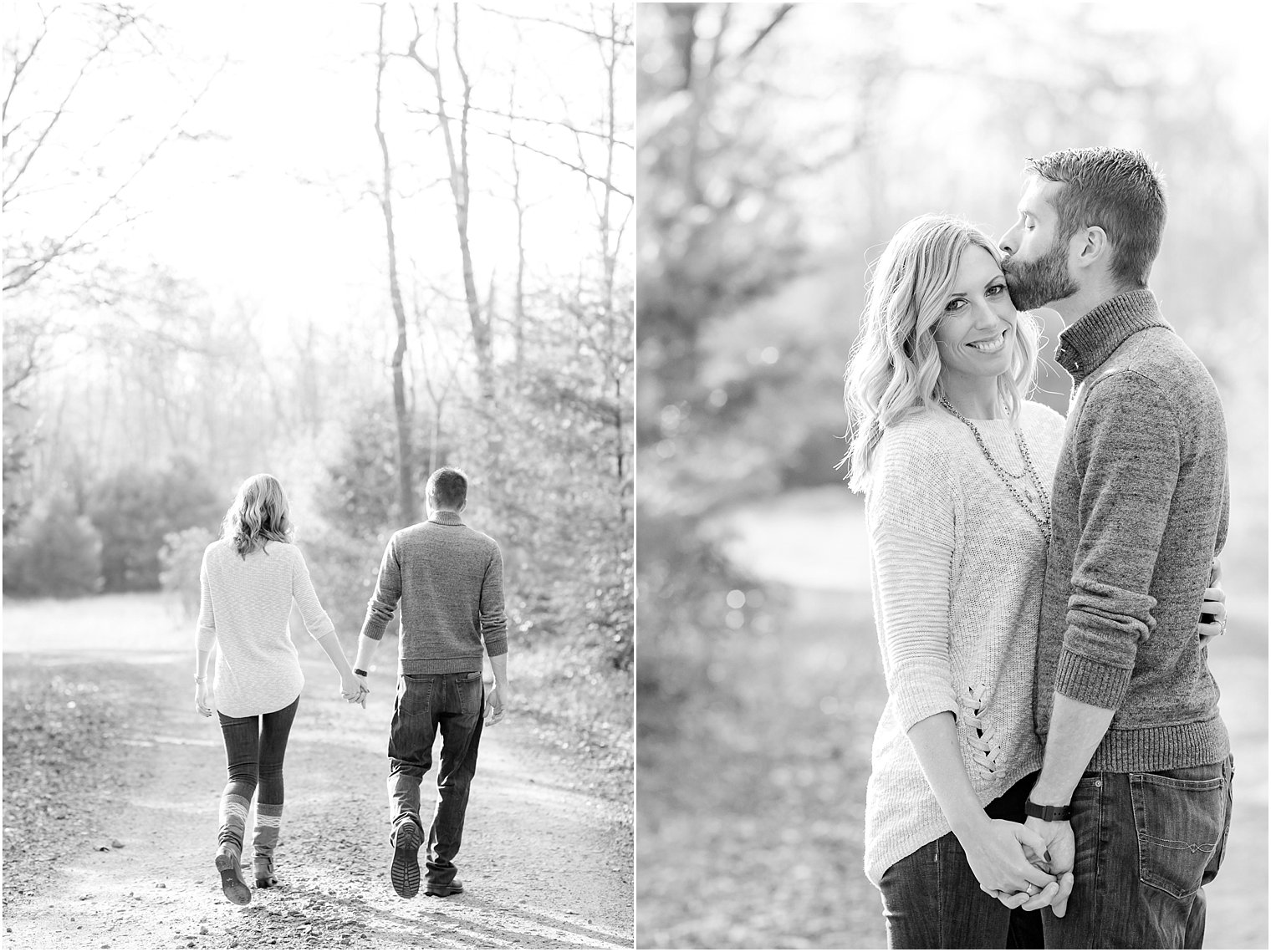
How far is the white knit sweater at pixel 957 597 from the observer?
5.14 ft

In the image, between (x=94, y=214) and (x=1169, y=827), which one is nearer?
(x=1169, y=827)

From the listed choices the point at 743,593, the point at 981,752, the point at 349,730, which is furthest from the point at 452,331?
Answer: the point at 743,593

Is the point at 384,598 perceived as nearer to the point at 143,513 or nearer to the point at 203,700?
the point at 203,700

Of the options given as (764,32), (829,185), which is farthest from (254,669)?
(829,185)

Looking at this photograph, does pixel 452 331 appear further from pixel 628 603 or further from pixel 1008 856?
pixel 1008 856

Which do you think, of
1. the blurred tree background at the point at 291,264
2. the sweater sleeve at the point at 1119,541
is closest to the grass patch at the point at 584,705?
the blurred tree background at the point at 291,264

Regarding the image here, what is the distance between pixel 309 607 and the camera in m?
2.39

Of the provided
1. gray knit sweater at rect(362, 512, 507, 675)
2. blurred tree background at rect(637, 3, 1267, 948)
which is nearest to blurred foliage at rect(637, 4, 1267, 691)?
blurred tree background at rect(637, 3, 1267, 948)

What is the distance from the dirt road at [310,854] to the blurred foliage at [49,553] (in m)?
0.17

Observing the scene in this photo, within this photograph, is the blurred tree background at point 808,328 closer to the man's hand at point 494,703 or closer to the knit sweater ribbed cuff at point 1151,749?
the man's hand at point 494,703

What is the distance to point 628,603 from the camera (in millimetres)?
2697

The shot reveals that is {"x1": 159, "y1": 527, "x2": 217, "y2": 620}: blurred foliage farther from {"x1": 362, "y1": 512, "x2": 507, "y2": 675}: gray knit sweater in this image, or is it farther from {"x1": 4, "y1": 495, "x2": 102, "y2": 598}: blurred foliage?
{"x1": 362, "y1": 512, "x2": 507, "y2": 675}: gray knit sweater

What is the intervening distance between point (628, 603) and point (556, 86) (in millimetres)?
1185

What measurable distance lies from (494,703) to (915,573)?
1.20 metres
